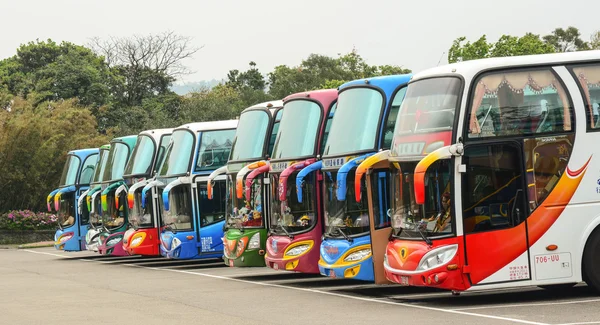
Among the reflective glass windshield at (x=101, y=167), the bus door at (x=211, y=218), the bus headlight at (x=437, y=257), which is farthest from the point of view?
the reflective glass windshield at (x=101, y=167)

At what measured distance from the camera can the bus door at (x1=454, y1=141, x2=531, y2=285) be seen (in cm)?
1373

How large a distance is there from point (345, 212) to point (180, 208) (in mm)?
8867

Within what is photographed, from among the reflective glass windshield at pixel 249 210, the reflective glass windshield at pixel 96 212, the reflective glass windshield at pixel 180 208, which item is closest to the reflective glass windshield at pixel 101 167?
the reflective glass windshield at pixel 96 212

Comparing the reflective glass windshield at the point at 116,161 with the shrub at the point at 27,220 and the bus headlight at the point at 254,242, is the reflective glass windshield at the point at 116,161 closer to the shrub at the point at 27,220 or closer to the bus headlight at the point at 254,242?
the bus headlight at the point at 254,242

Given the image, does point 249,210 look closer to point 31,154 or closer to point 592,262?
point 592,262

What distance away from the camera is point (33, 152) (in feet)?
151

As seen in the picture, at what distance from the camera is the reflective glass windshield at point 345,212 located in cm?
1645

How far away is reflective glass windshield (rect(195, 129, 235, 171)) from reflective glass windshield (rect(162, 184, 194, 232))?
678mm

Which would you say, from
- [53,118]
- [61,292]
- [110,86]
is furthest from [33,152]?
[61,292]

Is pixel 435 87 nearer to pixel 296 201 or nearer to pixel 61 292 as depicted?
pixel 296 201

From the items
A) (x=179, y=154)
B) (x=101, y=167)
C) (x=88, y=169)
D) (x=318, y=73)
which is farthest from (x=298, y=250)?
(x=318, y=73)

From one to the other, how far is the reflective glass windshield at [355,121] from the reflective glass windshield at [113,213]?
12664 millimetres

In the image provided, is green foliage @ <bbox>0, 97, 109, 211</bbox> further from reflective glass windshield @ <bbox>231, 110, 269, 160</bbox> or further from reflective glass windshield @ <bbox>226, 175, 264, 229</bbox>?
reflective glass windshield @ <bbox>226, 175, 264, 229</bbox>

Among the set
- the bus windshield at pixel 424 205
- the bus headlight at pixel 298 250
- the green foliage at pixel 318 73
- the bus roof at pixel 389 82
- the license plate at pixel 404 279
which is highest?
the green foliage at pixel 318 73
